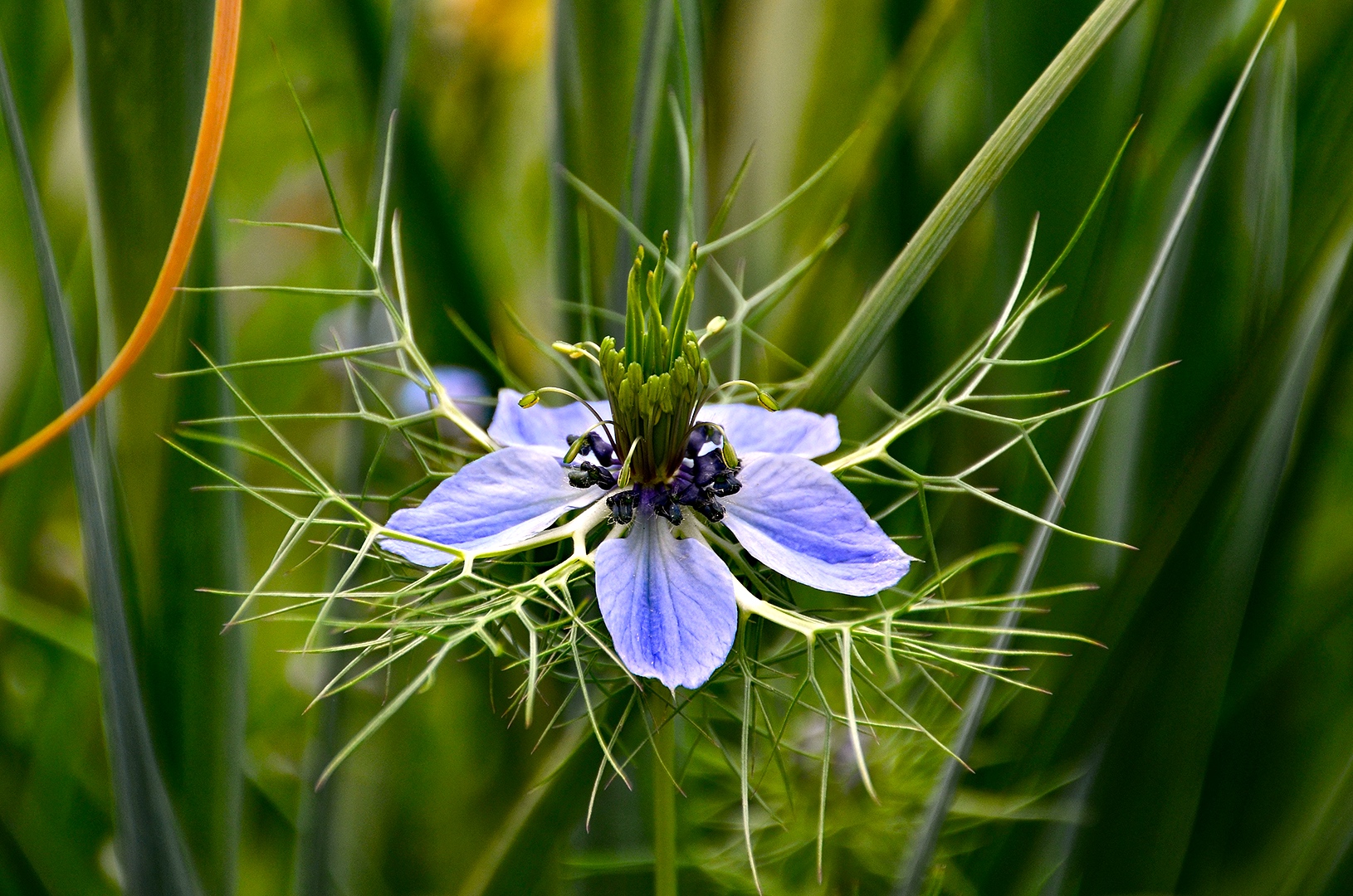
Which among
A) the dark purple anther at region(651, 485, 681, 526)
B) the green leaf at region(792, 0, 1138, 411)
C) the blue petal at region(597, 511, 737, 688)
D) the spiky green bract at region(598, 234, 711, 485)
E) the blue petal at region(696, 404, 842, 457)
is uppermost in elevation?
the green leaf at region(792, 0, 1138, 411)

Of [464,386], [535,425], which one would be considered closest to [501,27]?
[464,386]

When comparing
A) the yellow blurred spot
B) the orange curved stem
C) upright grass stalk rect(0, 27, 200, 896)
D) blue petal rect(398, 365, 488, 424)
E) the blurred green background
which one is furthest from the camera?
the yellow blurred spot

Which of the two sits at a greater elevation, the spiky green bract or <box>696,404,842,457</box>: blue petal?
the spiky green bract

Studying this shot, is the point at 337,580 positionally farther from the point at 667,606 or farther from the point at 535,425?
the point at 667,606

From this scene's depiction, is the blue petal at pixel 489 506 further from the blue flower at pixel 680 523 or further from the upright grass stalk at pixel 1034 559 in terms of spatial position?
the upright grass stalk at pixel 1034 559

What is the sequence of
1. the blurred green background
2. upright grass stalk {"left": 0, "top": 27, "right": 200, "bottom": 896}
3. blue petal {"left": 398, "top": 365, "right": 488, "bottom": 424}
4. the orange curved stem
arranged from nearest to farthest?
1. the orange curved stem
2. upright grass stalk {"left": 0, "top": 27, "right": 200, "bottom": 896}
3. the blurred green background
4. blue petal {"left": 398, "top": 365, "right": 488, "bottom": 424}

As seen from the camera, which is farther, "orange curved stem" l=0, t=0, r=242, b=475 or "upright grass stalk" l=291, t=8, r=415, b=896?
"upright grass stalk" l=291, t=8, r=415, b=896

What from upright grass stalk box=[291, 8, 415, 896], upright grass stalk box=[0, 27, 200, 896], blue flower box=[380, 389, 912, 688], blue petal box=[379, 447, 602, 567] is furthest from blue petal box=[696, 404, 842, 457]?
upright grass stalk box=[0, 27, 200, 896]

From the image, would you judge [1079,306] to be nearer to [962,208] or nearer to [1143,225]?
[1143,225]

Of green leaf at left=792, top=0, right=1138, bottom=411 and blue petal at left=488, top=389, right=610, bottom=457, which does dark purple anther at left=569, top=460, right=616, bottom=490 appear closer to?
blue petal at left=488, top=389, right=610, bottom=457
